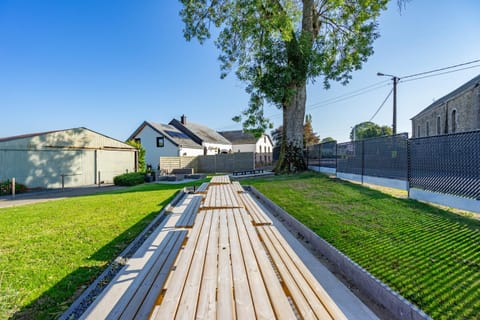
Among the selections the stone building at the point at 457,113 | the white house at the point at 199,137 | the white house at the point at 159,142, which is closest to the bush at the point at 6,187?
the white house at the point at 159,142

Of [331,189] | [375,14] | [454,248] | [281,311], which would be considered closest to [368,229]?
[454,248]

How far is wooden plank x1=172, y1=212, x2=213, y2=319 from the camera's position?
1.42 meters

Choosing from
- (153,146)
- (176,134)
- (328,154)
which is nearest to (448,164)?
(328,154)

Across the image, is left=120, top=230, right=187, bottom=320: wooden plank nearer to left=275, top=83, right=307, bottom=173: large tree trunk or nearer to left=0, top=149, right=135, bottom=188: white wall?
left=275, top=83, right=307, bottom=173: large tree trunk

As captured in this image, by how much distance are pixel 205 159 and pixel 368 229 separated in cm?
2153

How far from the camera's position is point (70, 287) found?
9.00 feet

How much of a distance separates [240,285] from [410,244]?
10.4 feet

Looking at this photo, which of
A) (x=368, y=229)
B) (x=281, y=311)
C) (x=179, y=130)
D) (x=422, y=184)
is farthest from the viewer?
(x=179, y=130)

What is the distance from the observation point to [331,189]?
8.50 meters

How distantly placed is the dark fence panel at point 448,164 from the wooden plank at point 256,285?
546 cm

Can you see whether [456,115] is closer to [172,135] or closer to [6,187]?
[172,135]

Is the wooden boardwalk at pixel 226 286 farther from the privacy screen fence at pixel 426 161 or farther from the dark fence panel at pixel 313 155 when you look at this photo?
the dark fence panel at pixel 313 155

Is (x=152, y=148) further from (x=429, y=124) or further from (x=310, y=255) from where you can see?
(x=429, y=124)

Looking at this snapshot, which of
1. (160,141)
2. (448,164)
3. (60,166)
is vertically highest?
(160,141)
